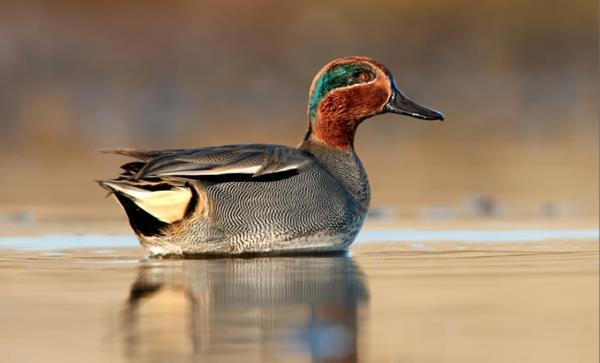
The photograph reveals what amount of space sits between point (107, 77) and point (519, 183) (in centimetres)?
735

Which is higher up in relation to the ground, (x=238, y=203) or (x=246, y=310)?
(x=238, y=203)

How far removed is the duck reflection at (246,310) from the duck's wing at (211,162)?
0.51 meters

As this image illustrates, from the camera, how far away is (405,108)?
31.5ft

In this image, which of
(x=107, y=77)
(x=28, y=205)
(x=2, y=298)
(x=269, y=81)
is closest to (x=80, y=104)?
(x=107, y=77)

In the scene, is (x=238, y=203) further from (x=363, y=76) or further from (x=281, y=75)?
(x=281, y=75)

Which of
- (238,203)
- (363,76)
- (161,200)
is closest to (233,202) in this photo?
(238,203)

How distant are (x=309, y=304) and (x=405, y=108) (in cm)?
335

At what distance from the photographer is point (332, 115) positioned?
941 cm

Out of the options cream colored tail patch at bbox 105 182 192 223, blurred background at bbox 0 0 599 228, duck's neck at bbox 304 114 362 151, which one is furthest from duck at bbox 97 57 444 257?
blurred background at bbox 0 0 599 228

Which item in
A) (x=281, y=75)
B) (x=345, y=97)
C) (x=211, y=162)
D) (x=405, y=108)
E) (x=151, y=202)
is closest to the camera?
(x=151, y=202)

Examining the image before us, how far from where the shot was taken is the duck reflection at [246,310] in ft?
17.9

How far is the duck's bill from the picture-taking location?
9.54m

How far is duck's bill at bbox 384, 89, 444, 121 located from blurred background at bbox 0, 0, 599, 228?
14.7 ft

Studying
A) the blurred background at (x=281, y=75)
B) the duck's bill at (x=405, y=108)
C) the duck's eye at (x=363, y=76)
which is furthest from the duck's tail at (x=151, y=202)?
the blurred background at (x=281, y=75)
